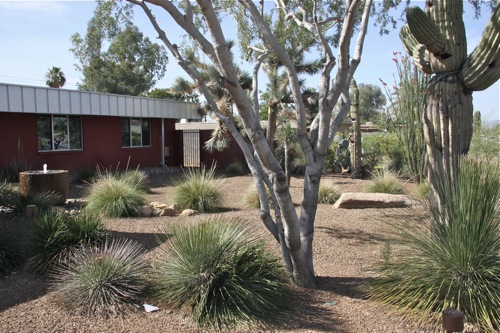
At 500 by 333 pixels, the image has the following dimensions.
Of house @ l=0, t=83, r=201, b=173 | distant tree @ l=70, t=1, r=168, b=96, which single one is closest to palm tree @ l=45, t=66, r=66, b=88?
distant tree @ l=70, t=1, r=168, b=96

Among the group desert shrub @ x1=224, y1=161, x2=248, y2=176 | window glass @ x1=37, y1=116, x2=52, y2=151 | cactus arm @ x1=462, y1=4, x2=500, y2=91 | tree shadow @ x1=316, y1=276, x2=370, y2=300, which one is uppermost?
cactus arm @ x1=462, y1=4, x2=500, y2=91

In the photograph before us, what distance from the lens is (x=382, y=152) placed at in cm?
2164

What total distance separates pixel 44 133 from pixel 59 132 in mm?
680

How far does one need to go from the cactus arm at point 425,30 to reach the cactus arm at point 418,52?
1.02 feet

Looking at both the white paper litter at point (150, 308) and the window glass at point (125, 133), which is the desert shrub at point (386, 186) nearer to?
the white paper litter at point (150, 308)

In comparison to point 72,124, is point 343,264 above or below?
below

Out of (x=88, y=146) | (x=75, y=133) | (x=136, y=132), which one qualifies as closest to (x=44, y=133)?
(x=75, y=133)

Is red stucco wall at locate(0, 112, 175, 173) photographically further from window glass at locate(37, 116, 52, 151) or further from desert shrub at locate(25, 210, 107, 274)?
desert shrub at locate(25, 210, 107, 274)

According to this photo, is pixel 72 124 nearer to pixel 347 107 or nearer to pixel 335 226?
pixel 335 226

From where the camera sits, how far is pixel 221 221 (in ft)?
18.9

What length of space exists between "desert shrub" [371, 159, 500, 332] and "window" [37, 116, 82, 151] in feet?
51.3

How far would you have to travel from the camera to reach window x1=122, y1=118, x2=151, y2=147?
70.0 feet

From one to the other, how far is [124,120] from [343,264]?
16.4 meters

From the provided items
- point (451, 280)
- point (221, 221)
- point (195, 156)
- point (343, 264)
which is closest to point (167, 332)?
point (221, 221)
